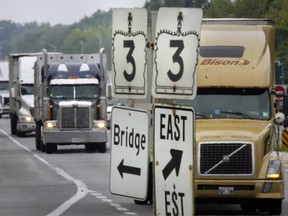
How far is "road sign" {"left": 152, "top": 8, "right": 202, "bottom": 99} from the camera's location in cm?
1242

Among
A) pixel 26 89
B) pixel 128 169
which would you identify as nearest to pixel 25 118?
pixel 26 89

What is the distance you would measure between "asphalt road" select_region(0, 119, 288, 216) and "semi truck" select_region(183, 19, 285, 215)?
1.18 metres

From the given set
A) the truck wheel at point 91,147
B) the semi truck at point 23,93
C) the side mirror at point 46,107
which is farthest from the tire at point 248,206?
the semi truck at point 23,93

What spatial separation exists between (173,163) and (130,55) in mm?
1225

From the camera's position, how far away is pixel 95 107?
47875mm

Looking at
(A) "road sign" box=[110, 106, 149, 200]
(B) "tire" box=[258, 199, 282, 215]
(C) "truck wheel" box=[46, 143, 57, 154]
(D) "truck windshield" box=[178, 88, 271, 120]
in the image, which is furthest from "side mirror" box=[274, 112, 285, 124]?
(C) "truck wheel" box=[46, 143, 57, 154]

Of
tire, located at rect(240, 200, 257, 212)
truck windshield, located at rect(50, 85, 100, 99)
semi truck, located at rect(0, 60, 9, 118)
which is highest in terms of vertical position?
truck windshield, located at rect(50, 85, 100, 99)

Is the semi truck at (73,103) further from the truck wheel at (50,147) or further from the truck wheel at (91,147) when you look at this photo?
the truck wheel at (91,147)

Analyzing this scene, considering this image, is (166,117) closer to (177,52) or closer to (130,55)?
(177,52)

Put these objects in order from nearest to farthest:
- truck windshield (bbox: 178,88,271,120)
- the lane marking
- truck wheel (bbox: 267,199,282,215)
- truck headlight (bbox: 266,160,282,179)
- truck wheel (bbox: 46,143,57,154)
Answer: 1. truck headlight (bbox: 266,160,282,179)
2. truck wheel (bbox: 267,199,282,215)
3. truck windshield (bbox: 178,88,271,120)
4. the lane marking
5. truck wheel (bbox: 46,143,57,154)

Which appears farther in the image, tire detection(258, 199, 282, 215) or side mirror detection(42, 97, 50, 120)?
side mirror detection(42, 97, 50, 120)

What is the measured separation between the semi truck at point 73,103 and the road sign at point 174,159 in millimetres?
34930

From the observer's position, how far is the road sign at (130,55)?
12945 millimetres

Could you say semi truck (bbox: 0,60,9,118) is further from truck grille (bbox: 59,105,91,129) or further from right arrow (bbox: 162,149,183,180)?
right arrow (bbox: 162,149,183,180)
